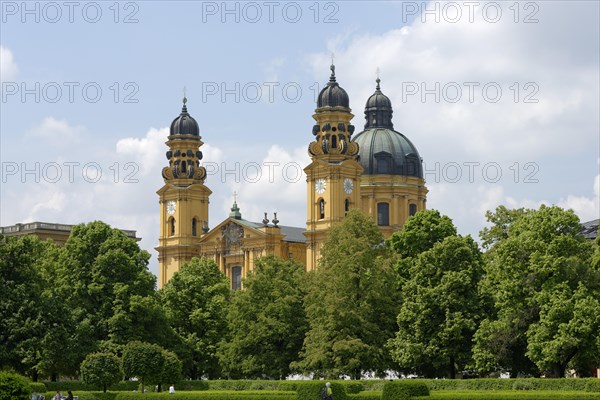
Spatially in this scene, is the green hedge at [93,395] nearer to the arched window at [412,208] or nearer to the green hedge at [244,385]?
the green hedge at [244,385]

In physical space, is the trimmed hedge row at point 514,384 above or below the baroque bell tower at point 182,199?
below

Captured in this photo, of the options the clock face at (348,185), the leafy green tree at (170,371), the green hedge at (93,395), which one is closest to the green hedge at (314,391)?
the green hedge at (93,395)

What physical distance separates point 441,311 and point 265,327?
1439cm

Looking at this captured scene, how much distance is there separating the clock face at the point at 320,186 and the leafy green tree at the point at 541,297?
182ft

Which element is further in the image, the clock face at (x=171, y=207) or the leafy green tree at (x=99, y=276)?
the clock face at (x=171, y=207)

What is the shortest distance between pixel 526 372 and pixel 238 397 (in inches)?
818

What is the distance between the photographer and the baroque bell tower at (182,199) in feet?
473

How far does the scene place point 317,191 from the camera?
126m

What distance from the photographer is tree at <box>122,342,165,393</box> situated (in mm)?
66750

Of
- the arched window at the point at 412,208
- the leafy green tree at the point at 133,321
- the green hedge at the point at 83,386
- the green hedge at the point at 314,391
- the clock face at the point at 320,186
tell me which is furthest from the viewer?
the arched window at the point at 412,208

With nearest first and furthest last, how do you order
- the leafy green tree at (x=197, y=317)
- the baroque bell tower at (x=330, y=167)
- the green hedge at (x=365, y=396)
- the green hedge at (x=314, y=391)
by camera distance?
the green hedge at (x=314, y=391)
the green hedge at (x=365, y=396)
the leafy green tree at (x=197, y=317)
the baroque bell tower at (x=330, y=167)

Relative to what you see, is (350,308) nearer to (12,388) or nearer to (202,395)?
(202,395)

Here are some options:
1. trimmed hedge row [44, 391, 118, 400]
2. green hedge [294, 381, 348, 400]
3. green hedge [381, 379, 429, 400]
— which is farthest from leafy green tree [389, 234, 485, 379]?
trimmed hedge row [44, 391, 118, 400]

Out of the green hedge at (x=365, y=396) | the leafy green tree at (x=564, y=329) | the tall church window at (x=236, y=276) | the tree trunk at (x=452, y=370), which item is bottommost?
the green hedge at (x=365, y=396)
